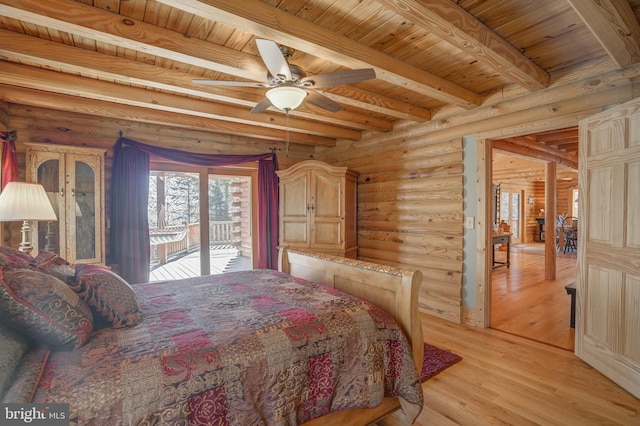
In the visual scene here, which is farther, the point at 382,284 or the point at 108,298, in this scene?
the point at 382,284

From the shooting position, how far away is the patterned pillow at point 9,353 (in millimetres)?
993

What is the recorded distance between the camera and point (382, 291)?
2041 mm

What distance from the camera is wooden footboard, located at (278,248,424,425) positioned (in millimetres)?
1794

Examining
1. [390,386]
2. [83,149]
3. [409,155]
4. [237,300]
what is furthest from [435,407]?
[83,149]

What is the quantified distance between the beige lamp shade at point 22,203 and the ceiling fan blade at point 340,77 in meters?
2.52

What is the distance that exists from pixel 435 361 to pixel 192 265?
379 centimetres

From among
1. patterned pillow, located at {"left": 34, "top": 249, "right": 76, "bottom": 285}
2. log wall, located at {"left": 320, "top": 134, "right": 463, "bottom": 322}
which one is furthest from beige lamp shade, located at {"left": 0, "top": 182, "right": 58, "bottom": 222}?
log wall, located at {"left": 320, "top": 134, "right": 463, "bottom": 322}

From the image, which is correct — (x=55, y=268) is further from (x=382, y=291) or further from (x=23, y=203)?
(x=382, y=291)

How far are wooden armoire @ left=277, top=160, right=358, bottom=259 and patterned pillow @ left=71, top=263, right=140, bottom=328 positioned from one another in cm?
310

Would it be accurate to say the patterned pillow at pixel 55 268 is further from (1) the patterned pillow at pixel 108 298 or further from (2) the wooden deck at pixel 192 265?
(2) the wooden deck at pixel 192 265

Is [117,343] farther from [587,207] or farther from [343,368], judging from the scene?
Result: [587,207]

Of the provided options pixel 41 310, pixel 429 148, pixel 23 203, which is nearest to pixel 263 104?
pixel 41 310

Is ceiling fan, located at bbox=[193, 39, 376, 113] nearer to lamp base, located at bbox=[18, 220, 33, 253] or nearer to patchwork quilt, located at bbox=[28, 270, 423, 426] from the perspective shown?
patchwork quilt, located at bbox=[28, 270, 423, 426]

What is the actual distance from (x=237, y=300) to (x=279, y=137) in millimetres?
3184
